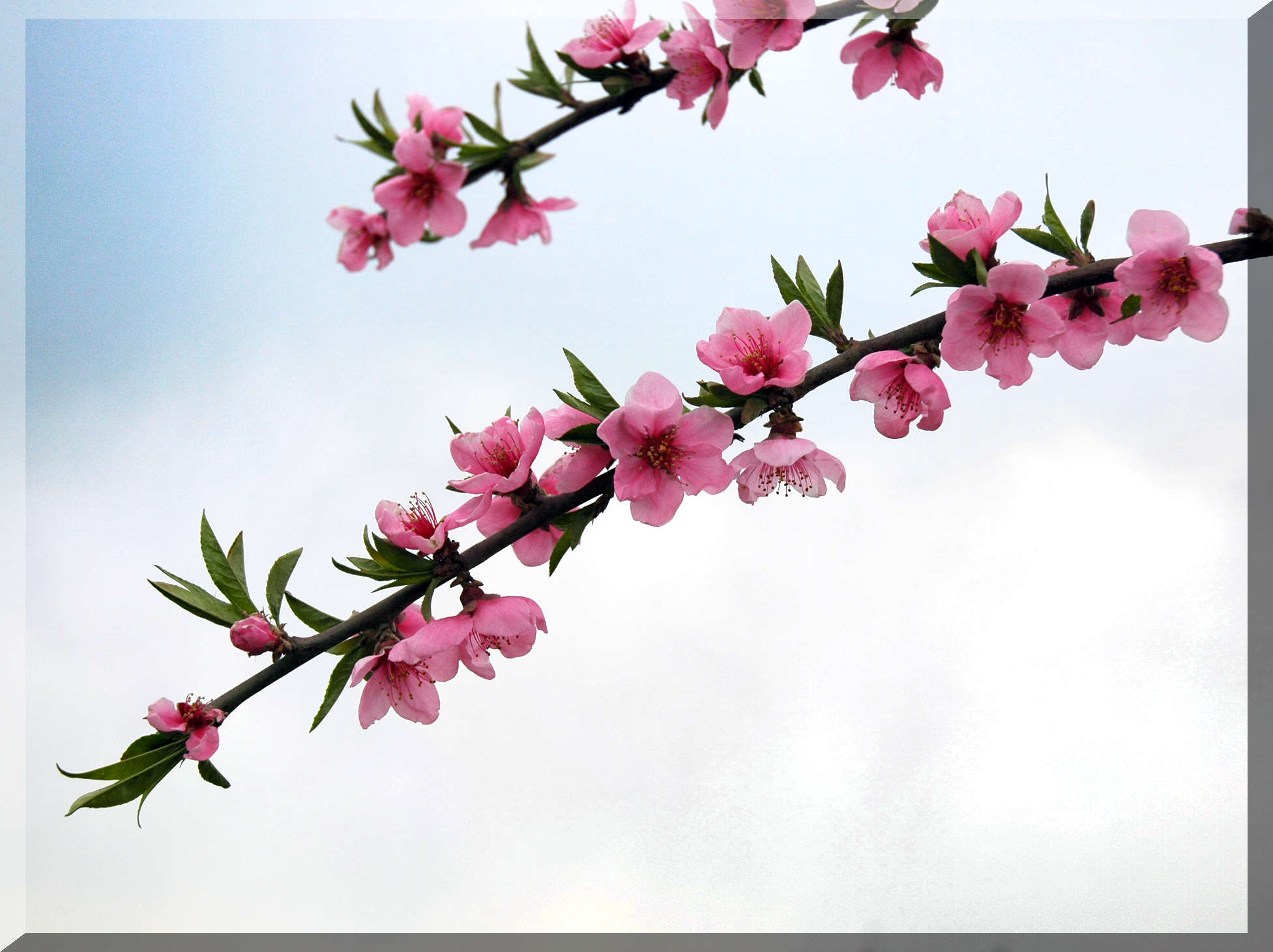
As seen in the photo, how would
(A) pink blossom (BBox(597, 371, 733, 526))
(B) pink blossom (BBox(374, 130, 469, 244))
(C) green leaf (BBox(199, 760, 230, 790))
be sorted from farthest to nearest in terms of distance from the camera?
(C) green leaf (BBox(199, 760, 230, 790)), (A) pink blossom (BBox(597, 371, 733, 526)), (B) pink blossom (BBox(374, 130, 469, 244))

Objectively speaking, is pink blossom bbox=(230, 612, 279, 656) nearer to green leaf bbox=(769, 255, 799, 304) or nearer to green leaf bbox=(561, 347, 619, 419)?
green leaf bbox=(561, 347, 619, 419)

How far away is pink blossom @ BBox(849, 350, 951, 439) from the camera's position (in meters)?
0.98

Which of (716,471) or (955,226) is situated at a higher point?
(955,226)

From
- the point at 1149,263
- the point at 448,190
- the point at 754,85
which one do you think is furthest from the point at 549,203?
the point at 1149,263

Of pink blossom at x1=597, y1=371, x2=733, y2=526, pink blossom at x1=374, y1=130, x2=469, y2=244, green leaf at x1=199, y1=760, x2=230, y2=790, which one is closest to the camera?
pink blossom at x1=374, y1=130, x2=469, y2=244

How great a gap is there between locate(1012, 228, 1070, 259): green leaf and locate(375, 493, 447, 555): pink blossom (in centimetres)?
71

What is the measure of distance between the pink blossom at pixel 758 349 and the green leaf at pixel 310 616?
1.58ft

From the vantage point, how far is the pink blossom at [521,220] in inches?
32.7

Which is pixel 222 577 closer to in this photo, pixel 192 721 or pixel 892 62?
pixel 192 721

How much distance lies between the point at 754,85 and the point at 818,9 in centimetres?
10

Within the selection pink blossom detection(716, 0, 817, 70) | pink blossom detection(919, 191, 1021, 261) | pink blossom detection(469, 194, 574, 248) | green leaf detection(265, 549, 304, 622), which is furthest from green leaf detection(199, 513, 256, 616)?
pink blossom detection(919, 191, 1021, 261)

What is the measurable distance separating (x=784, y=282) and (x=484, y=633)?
492mm

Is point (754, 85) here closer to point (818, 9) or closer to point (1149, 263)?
point (818, 9)

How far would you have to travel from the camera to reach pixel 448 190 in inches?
31.0
